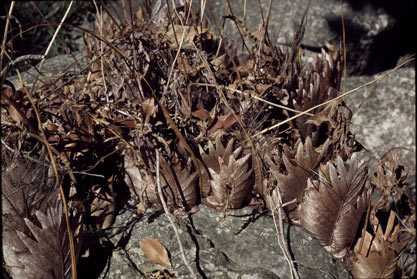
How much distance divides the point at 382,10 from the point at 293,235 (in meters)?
1.98

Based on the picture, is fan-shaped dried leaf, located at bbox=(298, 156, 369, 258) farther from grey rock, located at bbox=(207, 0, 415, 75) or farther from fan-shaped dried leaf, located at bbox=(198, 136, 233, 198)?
grey rock, located at bbox=(207, 0, 415, 75)

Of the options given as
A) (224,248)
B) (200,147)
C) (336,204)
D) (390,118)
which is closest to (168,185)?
(200,147)

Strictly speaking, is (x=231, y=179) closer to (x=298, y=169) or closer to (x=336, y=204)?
(x=298, y=169)

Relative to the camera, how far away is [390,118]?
2383 millimetres

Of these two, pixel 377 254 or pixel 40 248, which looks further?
pixel 377 254

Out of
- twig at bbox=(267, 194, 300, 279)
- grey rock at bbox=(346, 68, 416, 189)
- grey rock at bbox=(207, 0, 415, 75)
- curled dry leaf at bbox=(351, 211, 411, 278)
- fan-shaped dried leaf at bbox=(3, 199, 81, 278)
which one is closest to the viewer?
fan-shaped dried leaf at bbox=(3, 199, 81, 278)

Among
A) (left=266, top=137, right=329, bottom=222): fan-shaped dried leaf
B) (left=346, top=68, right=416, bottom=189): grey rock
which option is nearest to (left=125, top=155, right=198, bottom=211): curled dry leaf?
(left=266, top=137, right=329, bottom=222): fan-shaped dried leaf

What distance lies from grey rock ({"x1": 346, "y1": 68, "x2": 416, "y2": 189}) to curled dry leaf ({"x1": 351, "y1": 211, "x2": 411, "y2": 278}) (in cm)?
93

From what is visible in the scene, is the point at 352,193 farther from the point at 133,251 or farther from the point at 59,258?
the point at 59,258

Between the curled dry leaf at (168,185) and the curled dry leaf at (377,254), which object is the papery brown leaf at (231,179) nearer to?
the curled dry leaf at (168,185)

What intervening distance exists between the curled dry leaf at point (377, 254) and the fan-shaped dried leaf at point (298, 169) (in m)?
0.27

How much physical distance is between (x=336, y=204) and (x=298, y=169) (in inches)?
6.2

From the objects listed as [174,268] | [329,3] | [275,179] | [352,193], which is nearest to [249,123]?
[275,179]

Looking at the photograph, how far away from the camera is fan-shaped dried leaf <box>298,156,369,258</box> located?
4.25ft
